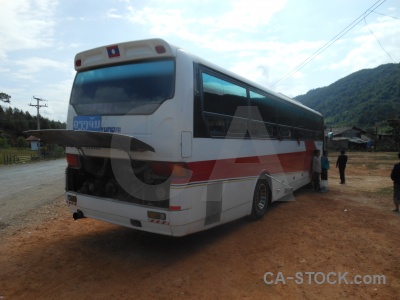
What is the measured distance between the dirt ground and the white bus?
56 cm

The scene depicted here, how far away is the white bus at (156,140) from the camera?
4387 mm

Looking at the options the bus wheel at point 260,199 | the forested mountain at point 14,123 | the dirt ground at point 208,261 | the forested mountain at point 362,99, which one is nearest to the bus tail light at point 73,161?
the dirt ground at point 208,261

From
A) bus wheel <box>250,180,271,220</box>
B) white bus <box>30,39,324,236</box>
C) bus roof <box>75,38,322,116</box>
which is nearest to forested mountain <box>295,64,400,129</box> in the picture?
bus wheel <box>250,180,271,220</box>

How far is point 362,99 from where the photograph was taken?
262 feet

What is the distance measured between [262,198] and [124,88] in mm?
4192

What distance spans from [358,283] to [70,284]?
3.75 metres

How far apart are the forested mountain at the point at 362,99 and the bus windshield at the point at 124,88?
69.4m

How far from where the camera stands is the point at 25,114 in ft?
274

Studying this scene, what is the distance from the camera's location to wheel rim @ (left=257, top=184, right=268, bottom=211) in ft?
23.6

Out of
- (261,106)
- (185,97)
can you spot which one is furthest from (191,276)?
(261,106)

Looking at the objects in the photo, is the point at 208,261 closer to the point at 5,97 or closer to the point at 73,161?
the point at 73,161

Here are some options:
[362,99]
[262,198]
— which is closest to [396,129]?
[362,99]

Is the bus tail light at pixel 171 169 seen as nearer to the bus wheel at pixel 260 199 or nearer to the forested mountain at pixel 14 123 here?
the bus wheel at pixel 260 199

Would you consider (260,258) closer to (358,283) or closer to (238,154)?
(358,283)
